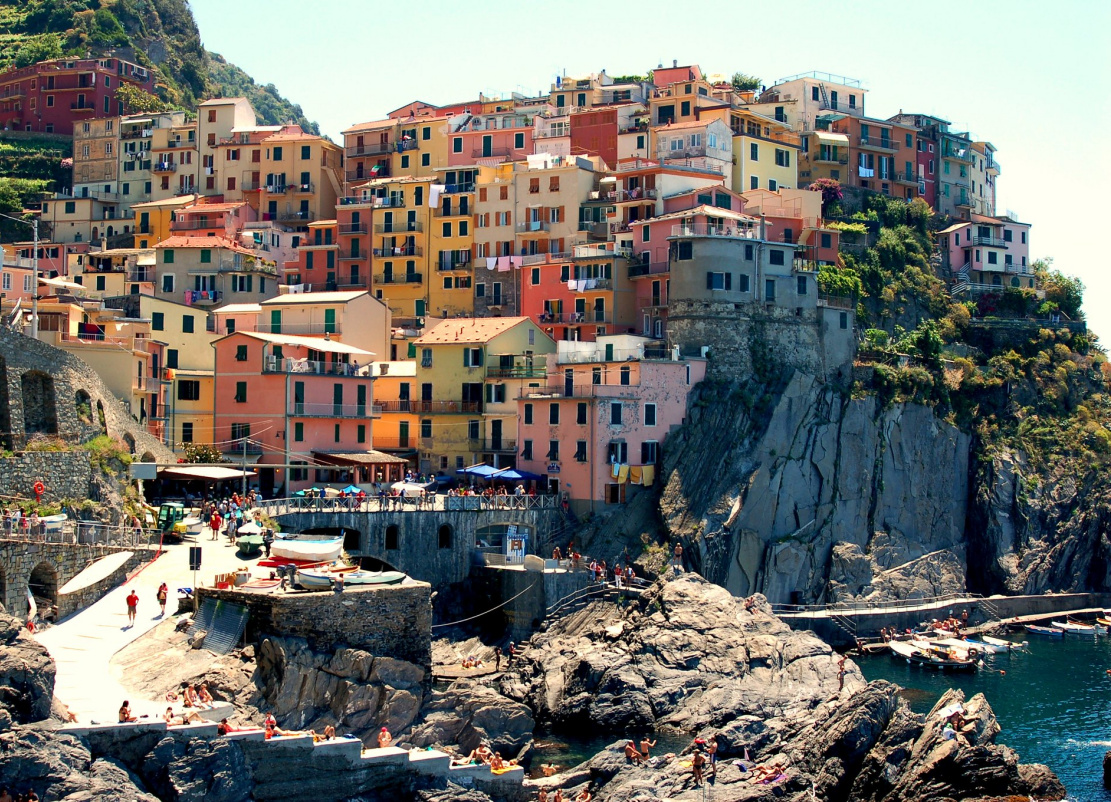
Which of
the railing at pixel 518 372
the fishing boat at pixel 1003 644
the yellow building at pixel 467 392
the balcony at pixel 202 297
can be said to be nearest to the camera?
the fishing boat at pixel 1003 644

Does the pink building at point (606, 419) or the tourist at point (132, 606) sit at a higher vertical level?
the pink building at point (606, 419)

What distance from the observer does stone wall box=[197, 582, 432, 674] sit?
44.6 m

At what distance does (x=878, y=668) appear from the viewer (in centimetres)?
6391

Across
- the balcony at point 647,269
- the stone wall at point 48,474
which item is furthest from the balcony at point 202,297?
the stone wall at point 48,474

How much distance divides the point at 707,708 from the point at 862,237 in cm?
4116

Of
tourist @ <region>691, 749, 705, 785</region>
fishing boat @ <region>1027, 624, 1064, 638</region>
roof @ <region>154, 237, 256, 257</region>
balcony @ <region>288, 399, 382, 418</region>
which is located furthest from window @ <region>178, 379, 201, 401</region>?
fishing boat @ <region>1027, 624, 1064, 638</region>

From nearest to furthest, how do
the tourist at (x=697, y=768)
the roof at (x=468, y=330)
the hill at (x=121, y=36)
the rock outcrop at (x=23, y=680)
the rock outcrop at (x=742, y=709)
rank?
the rock outcrop at (x=23, y=680) < the rock outcrop at (x=742, y=709) < the tourist at (x=697, y=768) < the roof at (x=468, y=330) < the hill at (x=121, y=36)

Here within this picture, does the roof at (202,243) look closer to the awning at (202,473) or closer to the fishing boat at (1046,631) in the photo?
the awning at (202,473)

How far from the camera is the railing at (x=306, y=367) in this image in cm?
6938

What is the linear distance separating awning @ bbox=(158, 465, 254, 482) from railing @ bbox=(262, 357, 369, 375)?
807 centimetres

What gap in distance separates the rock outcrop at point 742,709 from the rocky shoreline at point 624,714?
0.20 feet

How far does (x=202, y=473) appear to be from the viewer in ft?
201

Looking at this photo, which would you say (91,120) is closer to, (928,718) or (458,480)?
(458,480)

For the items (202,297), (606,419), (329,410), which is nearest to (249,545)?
(329,410)
